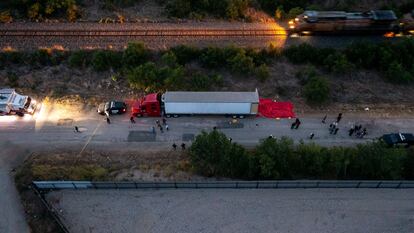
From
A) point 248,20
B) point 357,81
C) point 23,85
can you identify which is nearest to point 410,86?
Result: point 357,81

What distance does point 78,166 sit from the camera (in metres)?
33.8

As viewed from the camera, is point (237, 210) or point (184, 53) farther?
point (184, 53)

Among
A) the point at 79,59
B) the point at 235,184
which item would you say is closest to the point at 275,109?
the point at 235,184

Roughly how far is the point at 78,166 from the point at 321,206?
20358 millimetres

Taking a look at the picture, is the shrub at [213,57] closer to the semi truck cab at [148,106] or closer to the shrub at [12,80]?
the semi truck cab at [148,106]

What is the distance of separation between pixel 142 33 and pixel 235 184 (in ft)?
75.0

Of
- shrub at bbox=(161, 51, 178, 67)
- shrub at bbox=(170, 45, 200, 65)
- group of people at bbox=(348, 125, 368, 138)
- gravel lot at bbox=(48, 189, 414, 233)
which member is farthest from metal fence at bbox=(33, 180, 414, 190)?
shrub at bbox=(170, 45, 200, 65)

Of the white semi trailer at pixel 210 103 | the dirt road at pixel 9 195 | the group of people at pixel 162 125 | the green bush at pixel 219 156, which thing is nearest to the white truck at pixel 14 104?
the dirt road at pixel 9 195

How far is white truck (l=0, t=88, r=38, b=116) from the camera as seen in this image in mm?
37344

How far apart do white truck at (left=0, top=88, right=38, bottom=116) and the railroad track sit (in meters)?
9.90

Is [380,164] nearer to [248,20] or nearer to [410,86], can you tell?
[410,86]

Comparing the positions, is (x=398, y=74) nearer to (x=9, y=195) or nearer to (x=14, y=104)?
(x=14, y=104)

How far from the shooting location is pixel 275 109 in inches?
1553

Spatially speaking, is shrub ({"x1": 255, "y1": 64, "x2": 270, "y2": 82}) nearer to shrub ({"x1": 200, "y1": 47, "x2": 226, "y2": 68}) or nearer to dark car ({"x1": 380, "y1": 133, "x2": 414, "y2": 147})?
shrub ({"x1": 200, "y1": 47, "x2": 226, "y2": 68})
